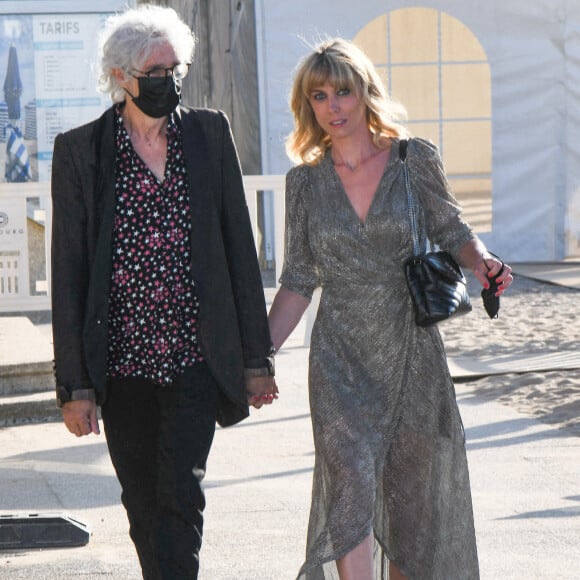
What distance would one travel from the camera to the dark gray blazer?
3459mm

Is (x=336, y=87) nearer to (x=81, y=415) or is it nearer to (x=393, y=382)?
(x=393, y=382)

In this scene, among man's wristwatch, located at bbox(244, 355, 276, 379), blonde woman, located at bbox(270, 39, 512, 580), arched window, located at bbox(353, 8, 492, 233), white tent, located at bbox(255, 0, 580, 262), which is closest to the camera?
man's wristwatch, located at bbox(244, 355, 276, 379)

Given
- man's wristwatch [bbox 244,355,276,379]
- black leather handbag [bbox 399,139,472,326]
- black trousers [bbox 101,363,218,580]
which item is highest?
black leather handbag [bbox 399,139,472,326]

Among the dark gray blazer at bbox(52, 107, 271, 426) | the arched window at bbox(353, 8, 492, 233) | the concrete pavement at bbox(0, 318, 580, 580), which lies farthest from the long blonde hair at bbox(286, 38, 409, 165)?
the arched window at bbox(353, 8, 492, 233)

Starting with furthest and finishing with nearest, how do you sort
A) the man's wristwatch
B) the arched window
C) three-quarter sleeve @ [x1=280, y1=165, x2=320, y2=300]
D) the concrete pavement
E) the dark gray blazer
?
the arched window → the concrete pavement → three-quarter sleeve @ [x1=280, y1=165, x2=320, y2=300] → the man's wristwatch → the dark gray blazer

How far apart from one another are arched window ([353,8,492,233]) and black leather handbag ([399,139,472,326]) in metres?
11.4

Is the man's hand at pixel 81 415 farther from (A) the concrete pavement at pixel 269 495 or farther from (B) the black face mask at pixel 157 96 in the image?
(A) the concrete pavement at pixel 269 495

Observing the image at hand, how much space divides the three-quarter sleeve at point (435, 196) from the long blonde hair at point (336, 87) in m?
0.10

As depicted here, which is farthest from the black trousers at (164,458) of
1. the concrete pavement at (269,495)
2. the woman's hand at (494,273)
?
the concrete pavement at (269,495)

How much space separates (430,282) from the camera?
3.60 metres

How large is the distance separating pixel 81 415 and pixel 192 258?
475 millimetres

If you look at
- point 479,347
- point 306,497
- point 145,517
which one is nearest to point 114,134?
point 145,517

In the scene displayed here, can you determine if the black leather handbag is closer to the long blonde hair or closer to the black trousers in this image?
the long blonde hair

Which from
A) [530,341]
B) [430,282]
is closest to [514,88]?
[530,341]
